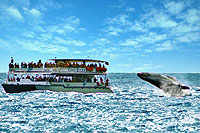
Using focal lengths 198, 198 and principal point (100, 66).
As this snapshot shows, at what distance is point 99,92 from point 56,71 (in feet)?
22.5

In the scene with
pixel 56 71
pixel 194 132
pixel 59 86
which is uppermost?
pixel 56 71

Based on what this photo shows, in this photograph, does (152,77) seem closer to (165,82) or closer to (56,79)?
(165,82)

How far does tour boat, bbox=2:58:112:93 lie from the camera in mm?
27672

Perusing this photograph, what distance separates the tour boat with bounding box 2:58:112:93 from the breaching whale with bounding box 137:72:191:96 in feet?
19.2

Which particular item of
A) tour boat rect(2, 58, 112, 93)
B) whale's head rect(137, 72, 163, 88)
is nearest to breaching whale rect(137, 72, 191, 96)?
whale's head rect(137, 72, 163, 88)

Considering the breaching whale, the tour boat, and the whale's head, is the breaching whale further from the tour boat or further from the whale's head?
the tour boat

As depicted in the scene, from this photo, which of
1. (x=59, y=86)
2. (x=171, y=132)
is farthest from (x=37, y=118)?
(x=59, y=86)

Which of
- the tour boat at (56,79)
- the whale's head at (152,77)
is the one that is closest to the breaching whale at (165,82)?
the whale's head at (152,77)

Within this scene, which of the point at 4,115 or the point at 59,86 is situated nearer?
the point at 4,115

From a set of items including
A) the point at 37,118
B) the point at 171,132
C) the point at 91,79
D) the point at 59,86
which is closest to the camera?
the point at 171,132

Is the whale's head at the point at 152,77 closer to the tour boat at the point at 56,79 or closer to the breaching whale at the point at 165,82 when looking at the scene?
the breaching whale at the point at 165,82

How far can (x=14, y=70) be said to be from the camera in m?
28.8

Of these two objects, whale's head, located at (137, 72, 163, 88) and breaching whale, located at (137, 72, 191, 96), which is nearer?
whale's head, located at (137, 72, 163, 88)

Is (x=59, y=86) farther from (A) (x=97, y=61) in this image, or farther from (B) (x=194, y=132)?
(B) (x=194, y=132)
